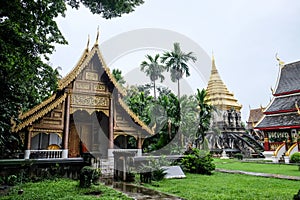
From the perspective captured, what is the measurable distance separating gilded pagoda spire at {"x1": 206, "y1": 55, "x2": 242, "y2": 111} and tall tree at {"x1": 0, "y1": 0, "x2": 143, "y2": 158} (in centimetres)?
2844

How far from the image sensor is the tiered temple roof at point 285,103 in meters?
19.6

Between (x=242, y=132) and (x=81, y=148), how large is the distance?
75.6 feet

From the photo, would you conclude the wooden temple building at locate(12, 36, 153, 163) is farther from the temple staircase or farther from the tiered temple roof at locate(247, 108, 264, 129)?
the tiered temple roof at locate(247, 108, 264, 129)

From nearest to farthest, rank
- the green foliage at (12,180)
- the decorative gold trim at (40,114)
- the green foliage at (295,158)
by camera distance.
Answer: the green foliage at (12,180) → the decorative gold trim at (40,114) → the green foliage at (295,158)

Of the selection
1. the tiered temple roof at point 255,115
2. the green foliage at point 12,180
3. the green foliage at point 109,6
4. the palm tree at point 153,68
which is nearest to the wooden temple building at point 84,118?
the green foliage at point 12,180

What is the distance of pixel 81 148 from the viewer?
15258 millimetres

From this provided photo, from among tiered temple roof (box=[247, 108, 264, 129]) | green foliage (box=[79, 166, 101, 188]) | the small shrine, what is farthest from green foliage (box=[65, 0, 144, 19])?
tiered temple roof (box=[247, 108, 264, 129])

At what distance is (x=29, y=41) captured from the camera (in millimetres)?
5934

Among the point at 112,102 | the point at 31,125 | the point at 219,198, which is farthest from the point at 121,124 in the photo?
the point at 219,198

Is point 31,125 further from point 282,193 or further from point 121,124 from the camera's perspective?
point 282,193

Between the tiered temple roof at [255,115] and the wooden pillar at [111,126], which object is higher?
the tiered temple roof at [255,115]

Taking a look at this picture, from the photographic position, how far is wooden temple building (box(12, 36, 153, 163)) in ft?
37.5

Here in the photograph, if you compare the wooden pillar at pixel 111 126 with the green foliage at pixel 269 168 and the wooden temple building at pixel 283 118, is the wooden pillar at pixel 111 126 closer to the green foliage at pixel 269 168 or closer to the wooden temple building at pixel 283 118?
the green foliage at pixel 269 168

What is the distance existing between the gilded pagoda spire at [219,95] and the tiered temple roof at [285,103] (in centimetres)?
1132
